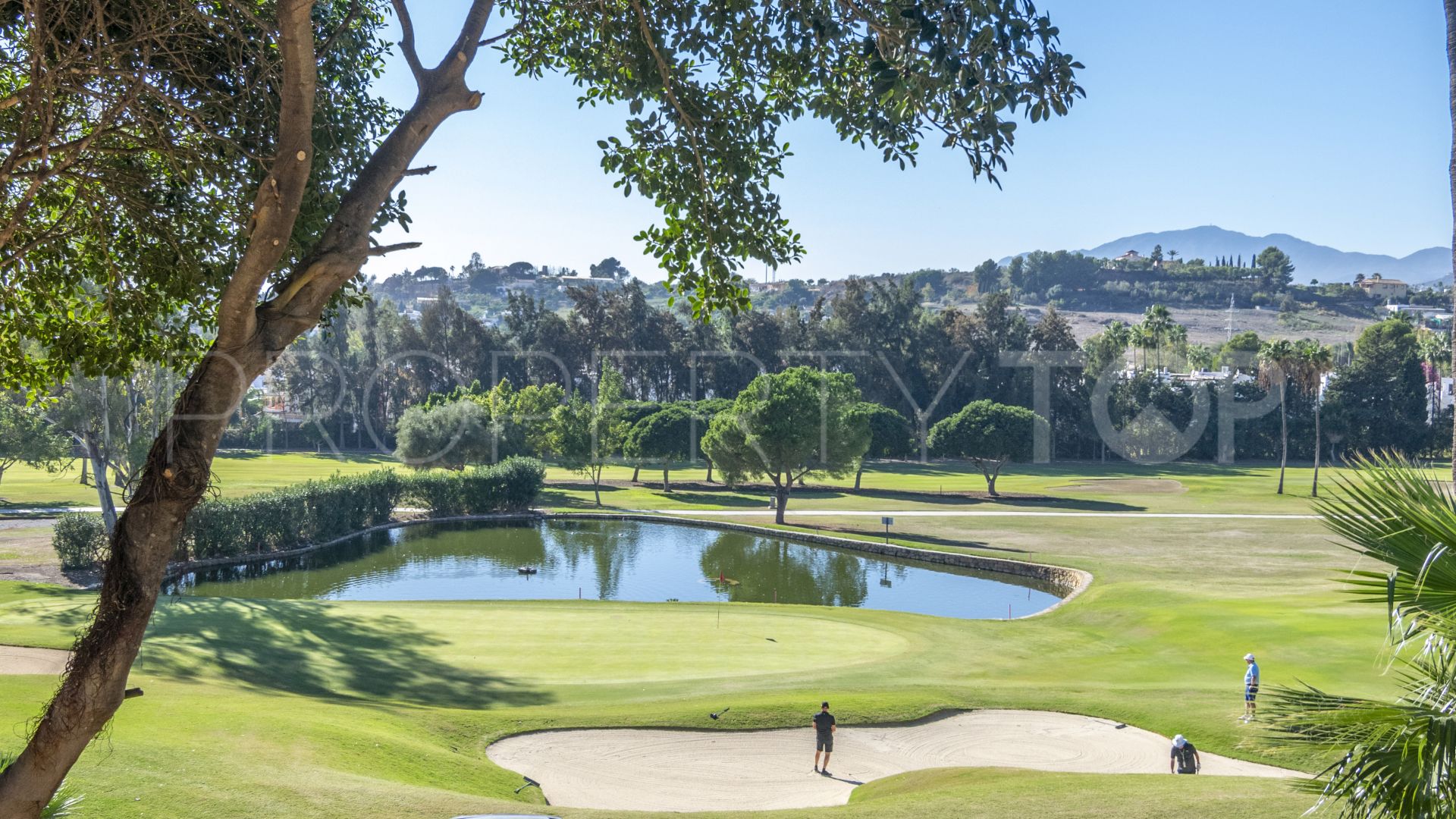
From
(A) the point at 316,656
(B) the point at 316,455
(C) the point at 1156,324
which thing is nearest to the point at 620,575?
(A) the point at 316,656

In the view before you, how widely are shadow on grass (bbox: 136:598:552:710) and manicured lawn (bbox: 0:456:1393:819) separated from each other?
85 millimetres

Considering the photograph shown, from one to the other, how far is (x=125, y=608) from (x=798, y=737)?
1331 centimetres

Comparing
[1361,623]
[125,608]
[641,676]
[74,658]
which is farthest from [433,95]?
[1361,623]

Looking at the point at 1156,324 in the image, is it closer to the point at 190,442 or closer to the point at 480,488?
the point at 480,488

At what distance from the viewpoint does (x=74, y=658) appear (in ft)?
19.5

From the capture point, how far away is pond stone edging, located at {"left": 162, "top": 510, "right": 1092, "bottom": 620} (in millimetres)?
39500

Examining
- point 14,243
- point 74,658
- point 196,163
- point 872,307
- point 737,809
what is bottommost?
point 737,809

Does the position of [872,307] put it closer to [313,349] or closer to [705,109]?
[313,349]

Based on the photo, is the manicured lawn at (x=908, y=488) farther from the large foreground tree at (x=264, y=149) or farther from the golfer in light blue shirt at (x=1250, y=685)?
the large foreground tree at (x=264, y=149)

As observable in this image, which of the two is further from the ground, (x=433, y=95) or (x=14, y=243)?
(x=433, y=95)

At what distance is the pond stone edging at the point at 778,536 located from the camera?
3950 cm

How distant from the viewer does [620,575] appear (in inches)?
1666

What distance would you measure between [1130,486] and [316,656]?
213ft

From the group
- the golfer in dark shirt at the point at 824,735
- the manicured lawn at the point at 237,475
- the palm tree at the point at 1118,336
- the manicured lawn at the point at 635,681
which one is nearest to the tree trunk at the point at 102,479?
the manicured lawn at the point at 635,681
